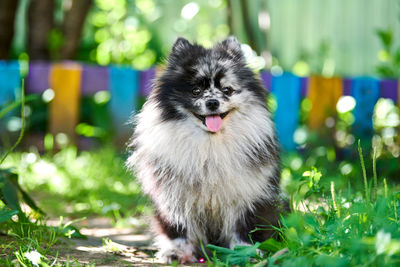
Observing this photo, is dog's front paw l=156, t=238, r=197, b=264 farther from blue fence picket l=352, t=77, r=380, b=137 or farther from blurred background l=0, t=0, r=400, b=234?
blue fence picket l=352, t=77, r=380, b=137

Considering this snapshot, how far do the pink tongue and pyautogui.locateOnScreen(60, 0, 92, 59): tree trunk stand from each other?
4276 mm

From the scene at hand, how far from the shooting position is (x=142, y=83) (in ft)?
19.9

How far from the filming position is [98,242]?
A: 3426 mm

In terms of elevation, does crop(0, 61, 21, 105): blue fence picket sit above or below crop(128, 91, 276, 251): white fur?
above

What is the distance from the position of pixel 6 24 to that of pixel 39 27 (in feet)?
1.34

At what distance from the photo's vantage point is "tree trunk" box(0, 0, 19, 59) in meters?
6.61

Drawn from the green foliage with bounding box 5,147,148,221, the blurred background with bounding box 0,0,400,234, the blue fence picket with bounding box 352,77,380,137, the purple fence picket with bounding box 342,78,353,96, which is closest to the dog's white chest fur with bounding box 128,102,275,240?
the blurred background with bounding box 0,0,400,234

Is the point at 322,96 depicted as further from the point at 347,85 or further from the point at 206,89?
the point at 206,89

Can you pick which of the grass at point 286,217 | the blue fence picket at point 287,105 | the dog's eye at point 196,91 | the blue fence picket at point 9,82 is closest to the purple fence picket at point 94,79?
the blue fence picket at point 9,82

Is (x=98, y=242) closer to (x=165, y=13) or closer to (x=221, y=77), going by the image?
(x=221, y=77)

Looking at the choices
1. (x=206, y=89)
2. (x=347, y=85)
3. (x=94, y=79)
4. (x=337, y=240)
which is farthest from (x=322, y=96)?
(x=337, y=240)

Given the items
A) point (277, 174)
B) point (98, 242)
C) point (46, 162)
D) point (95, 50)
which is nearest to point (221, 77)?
point (277, 174)

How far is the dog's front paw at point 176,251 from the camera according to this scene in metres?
3.01

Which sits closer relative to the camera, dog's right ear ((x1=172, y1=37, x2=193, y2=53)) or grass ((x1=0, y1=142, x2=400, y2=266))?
grass ((x1=0, y1=142, x2=400, y2=266))
